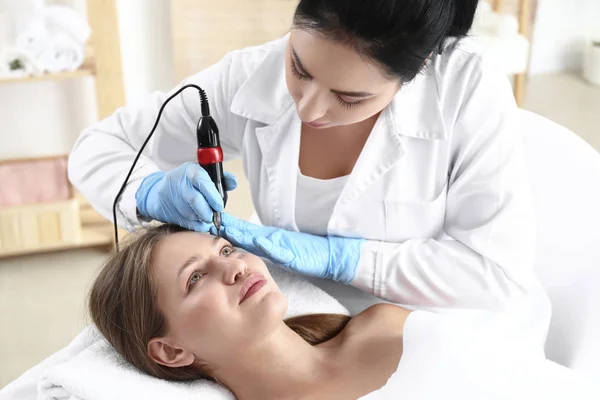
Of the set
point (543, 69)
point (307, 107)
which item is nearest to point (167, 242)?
point (307, 107)

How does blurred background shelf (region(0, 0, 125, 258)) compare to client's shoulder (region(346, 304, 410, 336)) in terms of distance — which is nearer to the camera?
client's shoulder (region(346, 304, 410, 336))

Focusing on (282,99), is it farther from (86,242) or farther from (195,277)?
(86,242)

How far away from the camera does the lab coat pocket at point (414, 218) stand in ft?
5.01

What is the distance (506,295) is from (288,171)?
1.79ft

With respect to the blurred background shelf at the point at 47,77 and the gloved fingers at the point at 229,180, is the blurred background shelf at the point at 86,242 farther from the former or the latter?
the gloved fingers at the point at 229,180

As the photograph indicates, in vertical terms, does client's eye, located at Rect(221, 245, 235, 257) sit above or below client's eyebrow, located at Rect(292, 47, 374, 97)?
below

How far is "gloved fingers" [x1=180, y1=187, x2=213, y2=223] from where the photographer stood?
4.47 ft

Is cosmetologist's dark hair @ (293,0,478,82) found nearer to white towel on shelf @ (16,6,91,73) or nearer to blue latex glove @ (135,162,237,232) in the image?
blue latex glove @ (135,162,237,232)

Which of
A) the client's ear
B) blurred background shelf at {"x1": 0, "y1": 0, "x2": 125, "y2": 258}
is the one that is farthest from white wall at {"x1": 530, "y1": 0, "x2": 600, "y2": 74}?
the client's ear

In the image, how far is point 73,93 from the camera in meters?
2.97

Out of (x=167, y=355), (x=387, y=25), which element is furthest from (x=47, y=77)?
(x=387, y=25)

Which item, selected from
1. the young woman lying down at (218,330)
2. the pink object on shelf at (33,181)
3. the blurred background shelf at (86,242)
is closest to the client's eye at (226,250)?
the young woman lying down at (218,330)

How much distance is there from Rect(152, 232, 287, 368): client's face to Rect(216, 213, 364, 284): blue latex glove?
0.26ft

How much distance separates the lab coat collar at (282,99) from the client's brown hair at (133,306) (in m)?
0.33
